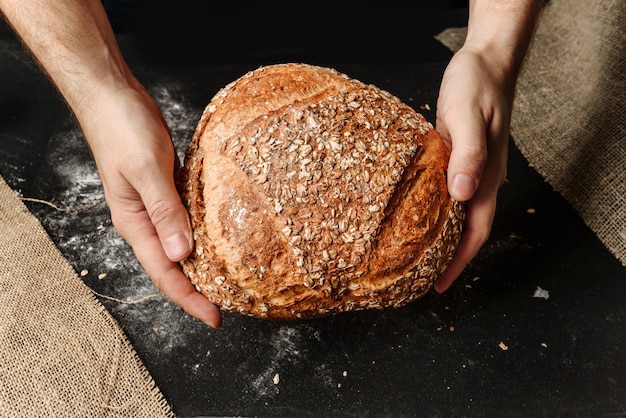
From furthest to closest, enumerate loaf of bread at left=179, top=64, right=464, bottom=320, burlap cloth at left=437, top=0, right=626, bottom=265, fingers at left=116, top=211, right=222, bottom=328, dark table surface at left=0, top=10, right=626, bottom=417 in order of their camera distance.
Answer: burlap cloth at left=437, top=0, right=626, bottom=265 < dark table surface at left=0, top=10, right=626, bottom=417 < fingers at left=116, top=211, right=222, bottom=328 < loaf of bread at left=179, top=64, right=464, bottom=320

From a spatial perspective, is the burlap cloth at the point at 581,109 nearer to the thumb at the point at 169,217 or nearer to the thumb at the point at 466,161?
the thumb at the point at 466,161

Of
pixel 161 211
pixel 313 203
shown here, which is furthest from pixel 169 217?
pixel 313 203

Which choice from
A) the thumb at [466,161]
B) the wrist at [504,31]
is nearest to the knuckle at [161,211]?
the thumb at [466,161]

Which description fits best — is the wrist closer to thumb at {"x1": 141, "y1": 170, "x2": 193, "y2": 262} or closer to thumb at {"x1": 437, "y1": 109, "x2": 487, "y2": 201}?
thumb at {"x1": 437, "y1": 109, "x2": 487, "y2": 201}

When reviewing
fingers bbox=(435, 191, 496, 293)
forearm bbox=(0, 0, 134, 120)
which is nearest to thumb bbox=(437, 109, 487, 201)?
fingers bbox=(435, 191, 496, 293)

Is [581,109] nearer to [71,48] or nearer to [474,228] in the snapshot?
[474,228]
